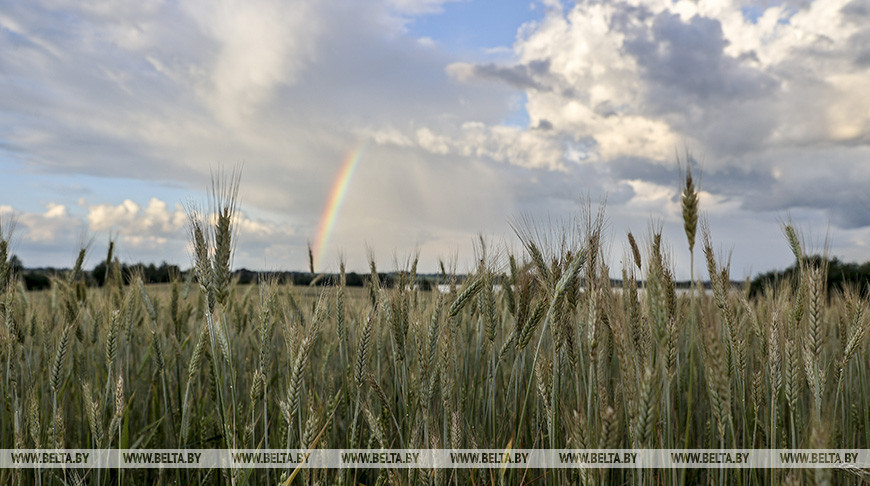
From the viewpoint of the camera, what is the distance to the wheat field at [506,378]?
2.09m

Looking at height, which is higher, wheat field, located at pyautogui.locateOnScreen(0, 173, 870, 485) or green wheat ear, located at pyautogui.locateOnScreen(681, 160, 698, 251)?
green wheat ear, located at pyautogui.locateOnScreen(681, 160, 698, 251)

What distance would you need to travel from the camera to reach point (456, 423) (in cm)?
214

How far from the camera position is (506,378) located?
11.9ft

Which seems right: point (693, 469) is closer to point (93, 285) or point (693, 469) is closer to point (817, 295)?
point (817, 295)

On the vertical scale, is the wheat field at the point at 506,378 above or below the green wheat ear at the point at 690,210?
below

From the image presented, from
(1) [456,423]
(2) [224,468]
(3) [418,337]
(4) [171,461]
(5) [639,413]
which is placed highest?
(3) [418,337]

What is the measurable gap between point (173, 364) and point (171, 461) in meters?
1.20

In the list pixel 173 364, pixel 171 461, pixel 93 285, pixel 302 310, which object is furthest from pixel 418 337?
pixel 93 285

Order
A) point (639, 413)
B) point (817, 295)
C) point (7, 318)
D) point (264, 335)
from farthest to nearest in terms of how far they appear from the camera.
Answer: point (7, 318) < point (817, 295) < point (264, 335) < point (639, 413)

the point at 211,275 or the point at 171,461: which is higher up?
the point at 211,275

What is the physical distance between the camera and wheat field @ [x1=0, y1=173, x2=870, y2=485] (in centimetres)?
209

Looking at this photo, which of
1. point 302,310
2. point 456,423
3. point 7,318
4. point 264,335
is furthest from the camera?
point 302,310

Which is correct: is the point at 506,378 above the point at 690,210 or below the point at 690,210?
below

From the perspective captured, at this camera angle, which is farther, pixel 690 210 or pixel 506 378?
pixel 506 378
